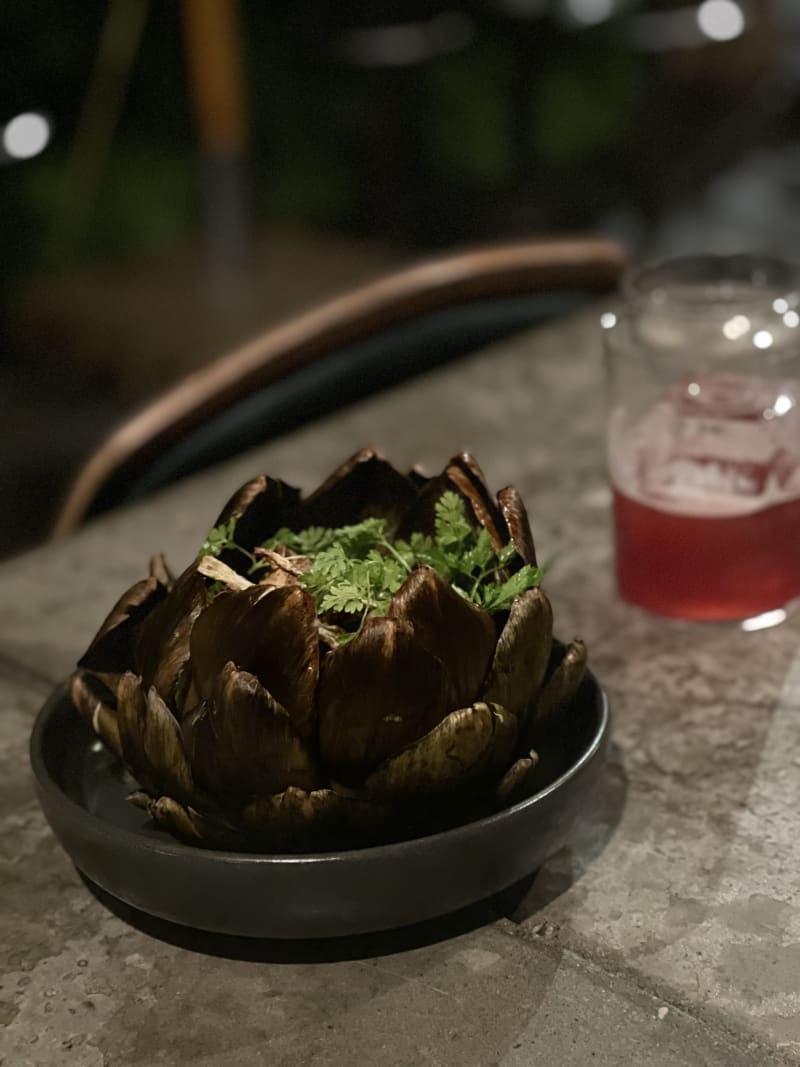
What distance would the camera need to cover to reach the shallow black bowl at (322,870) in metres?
0.66

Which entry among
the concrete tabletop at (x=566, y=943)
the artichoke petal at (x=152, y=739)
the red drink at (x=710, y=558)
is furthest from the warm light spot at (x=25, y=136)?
the artichoke petal at (x=152, y=739)

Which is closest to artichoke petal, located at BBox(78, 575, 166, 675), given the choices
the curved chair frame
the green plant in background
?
the curved chair frame

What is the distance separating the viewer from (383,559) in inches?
29.0

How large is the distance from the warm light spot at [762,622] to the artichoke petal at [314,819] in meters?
0.44

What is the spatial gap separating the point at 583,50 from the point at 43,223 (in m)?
1.76

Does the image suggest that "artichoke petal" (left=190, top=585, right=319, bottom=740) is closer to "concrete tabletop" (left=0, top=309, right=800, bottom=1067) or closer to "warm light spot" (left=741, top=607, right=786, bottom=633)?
"concrete tabletop" (left=0, top=309, right=800, bottom=1067)

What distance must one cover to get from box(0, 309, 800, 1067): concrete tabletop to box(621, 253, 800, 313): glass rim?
0.83 feet

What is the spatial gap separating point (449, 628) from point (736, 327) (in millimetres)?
522

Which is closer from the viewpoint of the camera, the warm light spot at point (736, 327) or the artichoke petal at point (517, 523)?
the artichoke petal at point (517, 523)

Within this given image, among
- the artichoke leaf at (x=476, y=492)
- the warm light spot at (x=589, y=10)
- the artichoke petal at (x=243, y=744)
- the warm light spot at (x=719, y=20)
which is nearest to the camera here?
the artichoke petal at (x=243, y=744)

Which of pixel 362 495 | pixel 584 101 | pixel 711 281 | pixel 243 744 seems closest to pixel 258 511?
pixel 362 495

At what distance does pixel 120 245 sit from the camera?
3.22m

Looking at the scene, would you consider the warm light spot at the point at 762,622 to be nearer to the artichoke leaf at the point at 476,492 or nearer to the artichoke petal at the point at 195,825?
the artichoke leaf at the point at 476,492

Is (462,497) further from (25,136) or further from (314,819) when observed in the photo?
(25,136)
